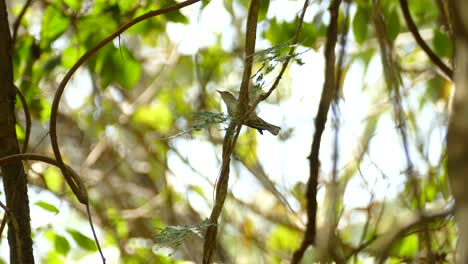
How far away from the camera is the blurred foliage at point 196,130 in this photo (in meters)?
1.21

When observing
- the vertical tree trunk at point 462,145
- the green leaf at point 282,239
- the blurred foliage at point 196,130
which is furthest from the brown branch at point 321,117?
the green leaf at point 282,239

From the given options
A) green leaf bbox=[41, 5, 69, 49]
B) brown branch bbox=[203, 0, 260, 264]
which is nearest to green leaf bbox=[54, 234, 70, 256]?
green leaf bbox=[41, 5, 69, 49]

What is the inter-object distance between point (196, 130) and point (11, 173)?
247 millimetres

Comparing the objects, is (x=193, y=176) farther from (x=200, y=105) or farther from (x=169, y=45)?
(x=169, y=45)

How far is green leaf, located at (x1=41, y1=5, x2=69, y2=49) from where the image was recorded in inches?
52.2

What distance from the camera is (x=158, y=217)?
243cm

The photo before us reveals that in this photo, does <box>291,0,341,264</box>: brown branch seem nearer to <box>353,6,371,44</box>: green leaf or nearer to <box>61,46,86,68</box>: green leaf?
<box>353,6,371,44</box>: green leaf

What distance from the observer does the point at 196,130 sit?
2.33 ft

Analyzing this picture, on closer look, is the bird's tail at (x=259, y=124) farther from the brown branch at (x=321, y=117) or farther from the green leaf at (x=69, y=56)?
the green leaf at (x=69, y=56)

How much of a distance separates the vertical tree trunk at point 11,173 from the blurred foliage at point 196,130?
138 millimetres

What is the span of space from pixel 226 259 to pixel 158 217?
0.82 meters

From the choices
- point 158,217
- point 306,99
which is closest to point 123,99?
point 158,217

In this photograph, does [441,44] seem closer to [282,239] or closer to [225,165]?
[225,165]

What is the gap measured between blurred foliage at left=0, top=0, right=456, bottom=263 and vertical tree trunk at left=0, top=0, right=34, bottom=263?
138 millimetres
